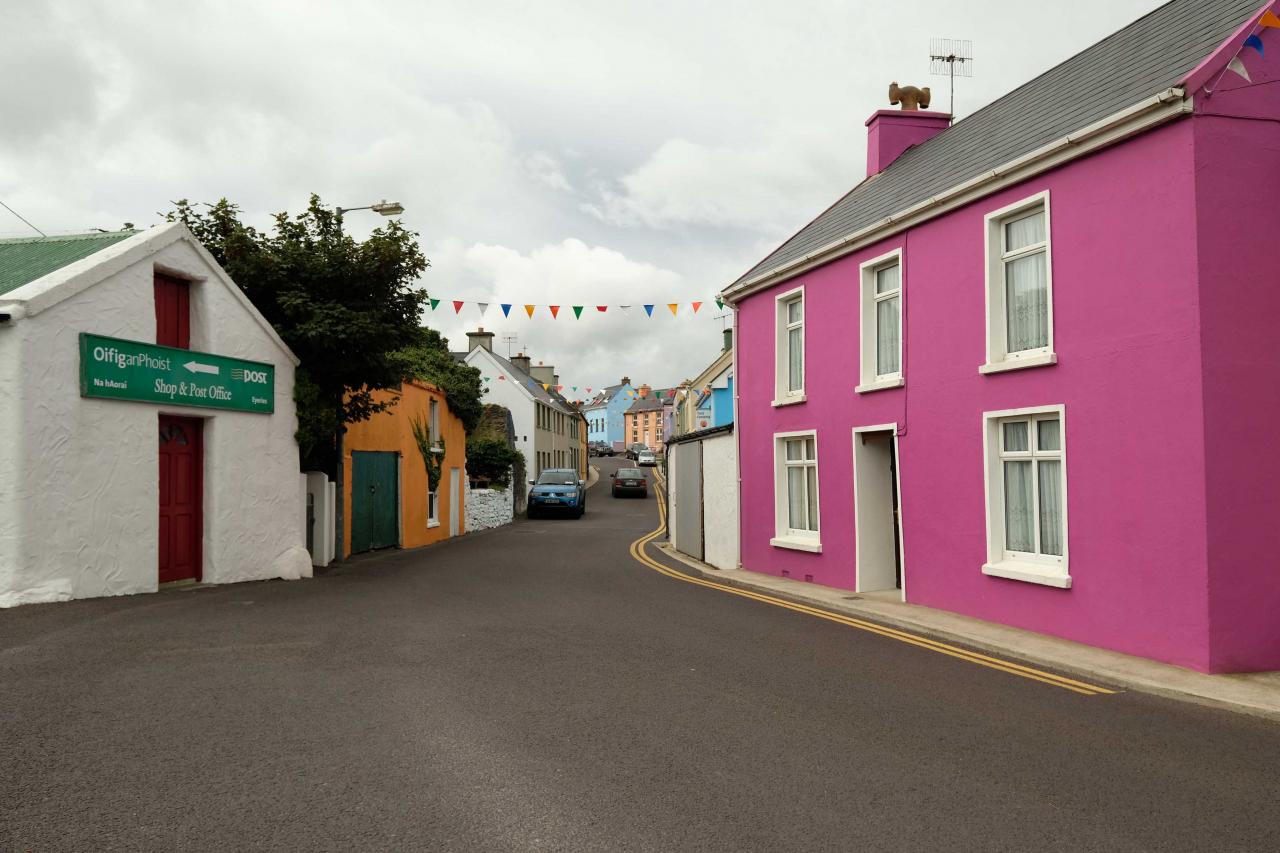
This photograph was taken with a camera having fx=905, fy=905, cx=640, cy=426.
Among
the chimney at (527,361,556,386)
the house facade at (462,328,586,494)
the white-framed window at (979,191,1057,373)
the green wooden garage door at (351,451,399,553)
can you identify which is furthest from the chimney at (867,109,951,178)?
the chimney at (527,361,556,386)

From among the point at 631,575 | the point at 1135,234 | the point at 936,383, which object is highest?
the point at 1135,234

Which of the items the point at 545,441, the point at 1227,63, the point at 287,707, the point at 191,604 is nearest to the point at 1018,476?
the point at 1227,63

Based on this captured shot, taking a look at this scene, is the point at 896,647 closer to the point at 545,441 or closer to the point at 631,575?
the point at 631,575

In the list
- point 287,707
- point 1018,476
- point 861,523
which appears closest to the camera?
point 287,707

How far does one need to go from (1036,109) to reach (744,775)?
34.4 feet

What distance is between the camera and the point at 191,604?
35.3ft

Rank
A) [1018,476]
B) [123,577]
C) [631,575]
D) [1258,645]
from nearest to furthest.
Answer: [1258,645] → [1018,476] → [123,577] → [631,575]

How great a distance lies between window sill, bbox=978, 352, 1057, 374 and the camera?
31.4 ft

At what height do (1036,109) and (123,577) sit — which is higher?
(1036,109)

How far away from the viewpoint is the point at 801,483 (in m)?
15.4

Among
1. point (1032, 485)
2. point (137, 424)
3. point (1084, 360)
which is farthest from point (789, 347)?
point (137, 424)

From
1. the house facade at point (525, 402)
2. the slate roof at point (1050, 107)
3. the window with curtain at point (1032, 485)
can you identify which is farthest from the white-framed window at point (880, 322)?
the house facade at point (525, 402)

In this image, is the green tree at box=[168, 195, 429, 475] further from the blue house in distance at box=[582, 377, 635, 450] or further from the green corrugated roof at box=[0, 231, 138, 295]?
the blue house in distance at box=[582, 377, 635, 450]

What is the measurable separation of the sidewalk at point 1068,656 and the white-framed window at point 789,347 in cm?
398
